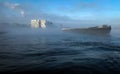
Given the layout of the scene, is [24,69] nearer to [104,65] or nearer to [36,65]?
[36,65]

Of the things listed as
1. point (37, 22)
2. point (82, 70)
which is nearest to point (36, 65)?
point (82, 70)

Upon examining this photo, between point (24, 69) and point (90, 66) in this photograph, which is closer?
point (24, 69)

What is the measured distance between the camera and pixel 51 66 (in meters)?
15.9

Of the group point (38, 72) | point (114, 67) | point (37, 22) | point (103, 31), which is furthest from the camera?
point (37, 22)

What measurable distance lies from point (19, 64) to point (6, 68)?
166 centimetres

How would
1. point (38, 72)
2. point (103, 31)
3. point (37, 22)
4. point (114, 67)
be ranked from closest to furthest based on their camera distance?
point (38, 72), point (114, 67), point (103, 31), point (37, 22)

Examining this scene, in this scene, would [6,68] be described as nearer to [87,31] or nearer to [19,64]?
[19,64]

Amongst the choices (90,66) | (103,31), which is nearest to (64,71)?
(90,66)

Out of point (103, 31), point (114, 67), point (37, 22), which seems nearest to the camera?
point (114, 67)

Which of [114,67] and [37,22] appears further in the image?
[37,22]

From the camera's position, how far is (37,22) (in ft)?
508

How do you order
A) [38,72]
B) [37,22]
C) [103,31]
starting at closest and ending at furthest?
[38,72], [103,31], [37,22]

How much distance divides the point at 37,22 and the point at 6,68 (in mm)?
141110

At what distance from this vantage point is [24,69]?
14781mm
